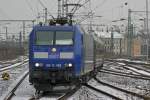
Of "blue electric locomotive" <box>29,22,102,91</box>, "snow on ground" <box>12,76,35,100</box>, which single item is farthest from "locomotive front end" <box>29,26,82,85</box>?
"snow on ground" <box>12,76,35,100</box>

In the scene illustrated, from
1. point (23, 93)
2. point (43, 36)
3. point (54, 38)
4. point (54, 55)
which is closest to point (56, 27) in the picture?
point (54, 38)

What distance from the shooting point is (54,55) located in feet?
58.2

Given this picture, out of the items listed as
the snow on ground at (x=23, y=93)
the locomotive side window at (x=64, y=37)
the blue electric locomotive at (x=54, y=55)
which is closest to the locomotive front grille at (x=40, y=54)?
the blue electric locomotive at (x=54, y=55)

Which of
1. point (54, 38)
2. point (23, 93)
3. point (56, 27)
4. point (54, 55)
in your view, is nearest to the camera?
point (54, 55)

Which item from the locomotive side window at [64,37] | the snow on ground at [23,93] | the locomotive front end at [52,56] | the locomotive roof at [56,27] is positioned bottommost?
the snow on ground at [23,93]

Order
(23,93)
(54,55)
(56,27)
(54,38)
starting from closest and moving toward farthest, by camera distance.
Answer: (54,55) < (54,38) < (56,27) < (23,93)

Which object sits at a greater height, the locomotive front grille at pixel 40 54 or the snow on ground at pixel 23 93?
the locomotive front grille at pixel 40 54

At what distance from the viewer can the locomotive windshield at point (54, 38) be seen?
18.0 meters

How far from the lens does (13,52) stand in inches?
3826

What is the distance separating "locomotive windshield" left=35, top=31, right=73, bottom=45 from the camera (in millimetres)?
17984

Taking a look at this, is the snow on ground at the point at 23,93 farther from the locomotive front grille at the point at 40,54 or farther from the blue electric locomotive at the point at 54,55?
the locomotive front grille at the point at 40,54

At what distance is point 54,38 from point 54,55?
0.73m

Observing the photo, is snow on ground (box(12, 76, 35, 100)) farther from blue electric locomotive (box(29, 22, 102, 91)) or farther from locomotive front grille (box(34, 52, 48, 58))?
locomotive front grille (box(34, 52, 48, 58))

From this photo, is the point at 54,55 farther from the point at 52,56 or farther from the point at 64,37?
the point at 64,37
